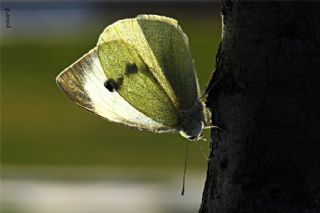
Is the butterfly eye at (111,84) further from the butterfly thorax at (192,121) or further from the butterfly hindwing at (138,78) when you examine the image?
the butterfly thorax at (192,121)

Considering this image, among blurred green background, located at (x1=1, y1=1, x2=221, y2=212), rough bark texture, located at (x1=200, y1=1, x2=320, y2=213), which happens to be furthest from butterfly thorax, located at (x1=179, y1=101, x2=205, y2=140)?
blurred green background, located at (x1=1, y1=1, x2=221, y2=212)

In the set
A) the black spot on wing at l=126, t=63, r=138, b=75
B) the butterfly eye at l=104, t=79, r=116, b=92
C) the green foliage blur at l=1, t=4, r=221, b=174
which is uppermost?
the black spot on wing at l=126, t=63, r=138, b=75

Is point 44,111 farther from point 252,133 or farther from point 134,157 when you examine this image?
point 252,133

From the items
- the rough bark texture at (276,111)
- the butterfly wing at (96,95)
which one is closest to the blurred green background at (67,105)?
the butterfly wing at (96,95)

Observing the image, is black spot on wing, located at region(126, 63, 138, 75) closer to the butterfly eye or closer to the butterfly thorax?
the butterfly eye

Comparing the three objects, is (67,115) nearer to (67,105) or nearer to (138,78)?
(67,105)

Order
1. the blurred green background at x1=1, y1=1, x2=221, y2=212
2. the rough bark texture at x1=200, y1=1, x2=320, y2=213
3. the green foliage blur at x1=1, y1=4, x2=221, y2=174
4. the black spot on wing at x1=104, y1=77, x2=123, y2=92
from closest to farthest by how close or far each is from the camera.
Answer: the rough bark texture at x1=200, y1=1, x2=320, y2=213
the black spot on wing at x1=104, y1=77, x2=123, y2=92
the blurred green background at x1=1, y1=1, x2=221, y2=212
the green foliage blur at x1=1, y1=4, x2=221, y2=174

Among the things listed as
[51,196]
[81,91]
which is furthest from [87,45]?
[81,91]
